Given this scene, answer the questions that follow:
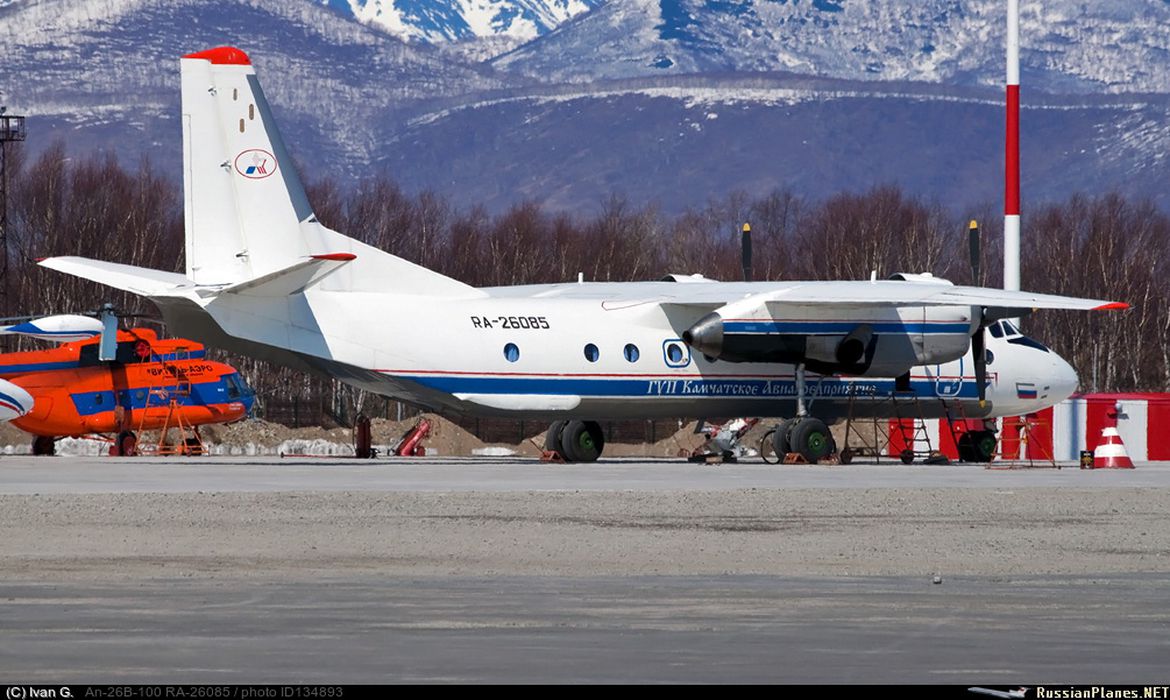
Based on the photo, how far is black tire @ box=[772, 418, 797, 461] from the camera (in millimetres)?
40056

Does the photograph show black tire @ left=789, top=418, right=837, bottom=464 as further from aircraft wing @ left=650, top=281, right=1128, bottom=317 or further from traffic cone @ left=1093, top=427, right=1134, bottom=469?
traffic cone @ left=1093, top=427, right=1134, bottom=469

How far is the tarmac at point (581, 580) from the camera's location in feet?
40.5

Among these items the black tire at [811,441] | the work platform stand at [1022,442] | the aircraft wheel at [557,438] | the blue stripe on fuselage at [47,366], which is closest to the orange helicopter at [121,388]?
the blue stripe on fuselage at [47,366]

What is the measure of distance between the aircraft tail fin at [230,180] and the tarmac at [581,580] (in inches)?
199

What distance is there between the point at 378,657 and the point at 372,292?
2540 centimetres

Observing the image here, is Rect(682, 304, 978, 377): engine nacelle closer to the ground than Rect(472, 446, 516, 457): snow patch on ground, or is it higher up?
higher up

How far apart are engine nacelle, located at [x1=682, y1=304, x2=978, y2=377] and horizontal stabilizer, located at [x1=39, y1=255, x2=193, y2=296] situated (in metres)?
9.91

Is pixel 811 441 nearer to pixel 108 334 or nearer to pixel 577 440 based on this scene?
pixel 577 440

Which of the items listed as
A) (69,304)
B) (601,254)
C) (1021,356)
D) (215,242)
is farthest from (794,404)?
(601,254)

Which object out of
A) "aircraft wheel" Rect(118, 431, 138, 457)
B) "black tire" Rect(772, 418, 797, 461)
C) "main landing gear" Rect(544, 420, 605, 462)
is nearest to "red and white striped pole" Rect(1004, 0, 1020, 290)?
"black tire" Rect(772, 418, 797, 461)

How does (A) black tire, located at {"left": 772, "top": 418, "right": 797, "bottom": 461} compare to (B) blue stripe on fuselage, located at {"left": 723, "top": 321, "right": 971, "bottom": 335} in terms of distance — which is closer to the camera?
(B) blue stripe on fuselage, located at {"left": 723, "top": 321, "right": 971, "bottom": 335}

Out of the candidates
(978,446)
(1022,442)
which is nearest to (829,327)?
(978,446)

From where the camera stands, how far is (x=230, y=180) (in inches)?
1442

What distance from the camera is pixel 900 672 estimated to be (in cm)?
1195
